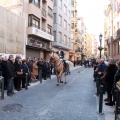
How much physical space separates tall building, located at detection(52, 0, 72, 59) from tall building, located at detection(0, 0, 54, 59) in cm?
507

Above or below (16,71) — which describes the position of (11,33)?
above

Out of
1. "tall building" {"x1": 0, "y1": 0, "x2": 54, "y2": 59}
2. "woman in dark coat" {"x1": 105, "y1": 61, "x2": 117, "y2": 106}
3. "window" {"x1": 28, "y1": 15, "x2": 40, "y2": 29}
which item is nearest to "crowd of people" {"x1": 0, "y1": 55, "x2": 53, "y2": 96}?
"woman in dark coat" {"x1": 105, "y1": 61, "x2": 117, "y2": 106}

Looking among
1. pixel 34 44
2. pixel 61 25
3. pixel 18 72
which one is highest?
pixel 61 25

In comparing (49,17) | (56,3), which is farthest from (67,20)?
(49,17)

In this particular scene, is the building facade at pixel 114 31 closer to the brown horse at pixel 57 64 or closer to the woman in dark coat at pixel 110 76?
the brown horse at pixel 57 64

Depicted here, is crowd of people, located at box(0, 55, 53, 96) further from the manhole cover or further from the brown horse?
the manhole cover

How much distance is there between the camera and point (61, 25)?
1588 inches

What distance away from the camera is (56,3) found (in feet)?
122

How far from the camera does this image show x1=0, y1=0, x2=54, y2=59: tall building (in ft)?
77.4

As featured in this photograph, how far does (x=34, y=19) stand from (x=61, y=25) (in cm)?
1459

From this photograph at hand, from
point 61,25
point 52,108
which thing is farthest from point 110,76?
point 61,25

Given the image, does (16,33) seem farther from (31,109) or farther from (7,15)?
(31,109)

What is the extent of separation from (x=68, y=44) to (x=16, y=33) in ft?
98.1

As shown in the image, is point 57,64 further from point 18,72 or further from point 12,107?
point 12,107
